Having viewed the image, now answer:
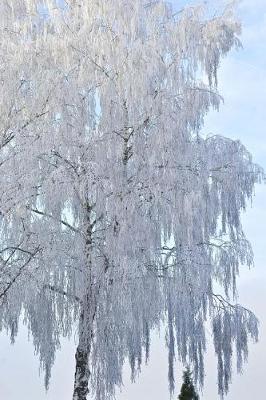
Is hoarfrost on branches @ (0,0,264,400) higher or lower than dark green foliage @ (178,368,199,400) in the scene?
higher

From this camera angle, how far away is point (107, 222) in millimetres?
12758

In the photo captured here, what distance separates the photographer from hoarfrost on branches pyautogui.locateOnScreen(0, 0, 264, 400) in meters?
11.8

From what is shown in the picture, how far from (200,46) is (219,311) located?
524 centimetres

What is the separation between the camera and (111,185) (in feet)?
38.7

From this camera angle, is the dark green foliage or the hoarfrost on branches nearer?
the hoarfrost on branches

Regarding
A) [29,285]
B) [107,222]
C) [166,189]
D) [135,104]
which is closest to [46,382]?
[29,285]

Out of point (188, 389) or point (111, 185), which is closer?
point (111, 185)

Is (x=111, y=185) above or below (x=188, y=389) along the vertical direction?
above

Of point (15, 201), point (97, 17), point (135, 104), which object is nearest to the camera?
point (15, 201)

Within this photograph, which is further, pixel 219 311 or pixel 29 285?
pixel 219 311

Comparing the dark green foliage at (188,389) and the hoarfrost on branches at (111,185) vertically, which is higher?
the hoarfrost on branches at (111,185)

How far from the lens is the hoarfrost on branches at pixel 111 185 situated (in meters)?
11.8

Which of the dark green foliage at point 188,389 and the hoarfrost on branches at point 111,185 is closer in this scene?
the hoarfrost on branches at point 111,185

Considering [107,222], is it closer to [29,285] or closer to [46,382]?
[29,285]
